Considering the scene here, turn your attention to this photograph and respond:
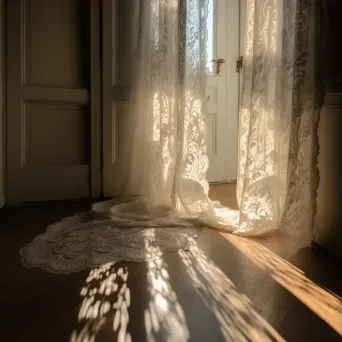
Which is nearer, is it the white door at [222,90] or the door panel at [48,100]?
the door panel at [48,100]

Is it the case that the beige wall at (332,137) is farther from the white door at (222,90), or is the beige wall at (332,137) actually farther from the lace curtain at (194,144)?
the white door at (222,90)

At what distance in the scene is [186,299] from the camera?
3.57 ft

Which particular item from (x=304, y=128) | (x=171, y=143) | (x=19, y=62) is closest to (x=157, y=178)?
(x=171, y=143)

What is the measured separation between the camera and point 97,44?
8.32ft

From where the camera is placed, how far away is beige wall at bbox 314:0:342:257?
4.72ft

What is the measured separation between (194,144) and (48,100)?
1108mm

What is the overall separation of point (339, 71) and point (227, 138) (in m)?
1.86

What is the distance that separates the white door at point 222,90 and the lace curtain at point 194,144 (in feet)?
2.98

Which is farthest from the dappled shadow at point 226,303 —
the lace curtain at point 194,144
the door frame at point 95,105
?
the door frame at point 95,105

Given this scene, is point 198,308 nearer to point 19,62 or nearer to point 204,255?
point 204,255

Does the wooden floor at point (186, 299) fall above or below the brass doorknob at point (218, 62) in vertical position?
below

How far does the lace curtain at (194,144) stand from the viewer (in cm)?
148

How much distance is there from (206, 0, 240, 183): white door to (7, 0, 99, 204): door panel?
1112 millimetres

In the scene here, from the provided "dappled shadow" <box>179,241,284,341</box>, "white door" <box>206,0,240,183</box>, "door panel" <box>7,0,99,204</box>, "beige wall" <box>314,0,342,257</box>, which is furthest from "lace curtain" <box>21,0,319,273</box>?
"white door" <box>206,0,240,183</box>
